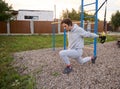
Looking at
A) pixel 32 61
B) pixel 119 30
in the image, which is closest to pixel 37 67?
pixel 32 61

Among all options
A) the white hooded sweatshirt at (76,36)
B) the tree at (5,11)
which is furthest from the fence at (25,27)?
the white hooded sweatshirt at (76,36)

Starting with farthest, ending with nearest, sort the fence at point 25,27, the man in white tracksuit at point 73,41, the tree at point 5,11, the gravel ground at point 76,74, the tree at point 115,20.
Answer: the tree at point 115,20, the fence at point 25,27, the tree at point 5,11, the man in white tracksuit at point 73,41, the gravel ground at point 76,74

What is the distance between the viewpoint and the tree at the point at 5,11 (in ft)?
69.3

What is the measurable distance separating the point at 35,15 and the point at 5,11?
37.1 ft

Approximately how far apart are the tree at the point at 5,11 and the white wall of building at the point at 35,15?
32.2ft

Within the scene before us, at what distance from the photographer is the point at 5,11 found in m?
21.4

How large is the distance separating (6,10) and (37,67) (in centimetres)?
1624

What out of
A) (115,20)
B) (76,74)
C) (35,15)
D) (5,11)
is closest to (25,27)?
(5,11)

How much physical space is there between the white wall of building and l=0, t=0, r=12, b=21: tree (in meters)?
9.82

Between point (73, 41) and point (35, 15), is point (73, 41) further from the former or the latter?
point (35, 15)

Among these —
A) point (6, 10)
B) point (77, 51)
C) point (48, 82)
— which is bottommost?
point (48, 82)

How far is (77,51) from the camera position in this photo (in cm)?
554

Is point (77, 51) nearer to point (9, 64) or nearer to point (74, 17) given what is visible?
point (9, 64)

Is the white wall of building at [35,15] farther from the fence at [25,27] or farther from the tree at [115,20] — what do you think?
the tree at [115,20]
